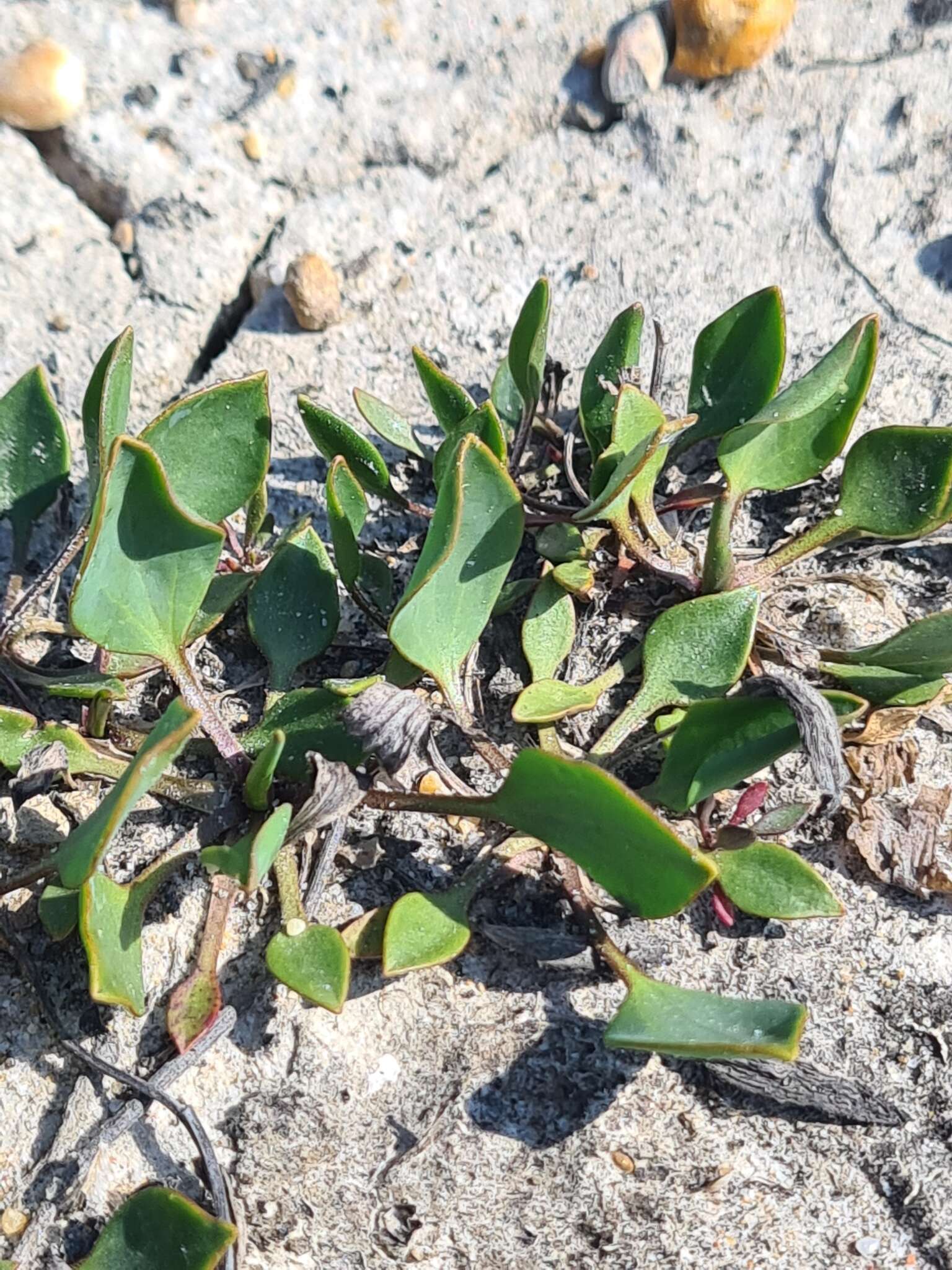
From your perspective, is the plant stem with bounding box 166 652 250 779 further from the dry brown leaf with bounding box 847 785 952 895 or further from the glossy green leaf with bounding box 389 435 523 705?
the dry brown leaf with bounding box 847 785 952 895

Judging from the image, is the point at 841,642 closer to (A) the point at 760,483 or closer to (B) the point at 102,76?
(A) the point at 760,483

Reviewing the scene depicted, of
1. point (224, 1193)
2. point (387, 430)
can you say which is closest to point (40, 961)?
point (224, 1193)

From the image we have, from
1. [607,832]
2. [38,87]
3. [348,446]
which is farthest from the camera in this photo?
[38,87]

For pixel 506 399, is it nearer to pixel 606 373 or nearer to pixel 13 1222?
pixel 606 373

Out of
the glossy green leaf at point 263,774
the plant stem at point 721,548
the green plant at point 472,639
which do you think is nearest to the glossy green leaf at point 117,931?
the green plant at point 472,639

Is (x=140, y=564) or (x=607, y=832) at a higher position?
(x=140, y=564)

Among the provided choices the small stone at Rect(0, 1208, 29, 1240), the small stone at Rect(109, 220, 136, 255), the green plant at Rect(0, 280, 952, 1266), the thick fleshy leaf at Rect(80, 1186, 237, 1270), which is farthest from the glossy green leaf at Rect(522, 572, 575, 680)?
the small stone at Rect(109, 220, 136, 255)

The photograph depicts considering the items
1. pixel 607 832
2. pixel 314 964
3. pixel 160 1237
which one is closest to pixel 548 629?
pixel 607 832

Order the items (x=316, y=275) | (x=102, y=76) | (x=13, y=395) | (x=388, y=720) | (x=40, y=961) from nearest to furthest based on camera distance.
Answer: (x=388, y=720) → (x=40, y=961) → (x=13, y=395) → (x=316, y=275) → (x=102, y=76)
